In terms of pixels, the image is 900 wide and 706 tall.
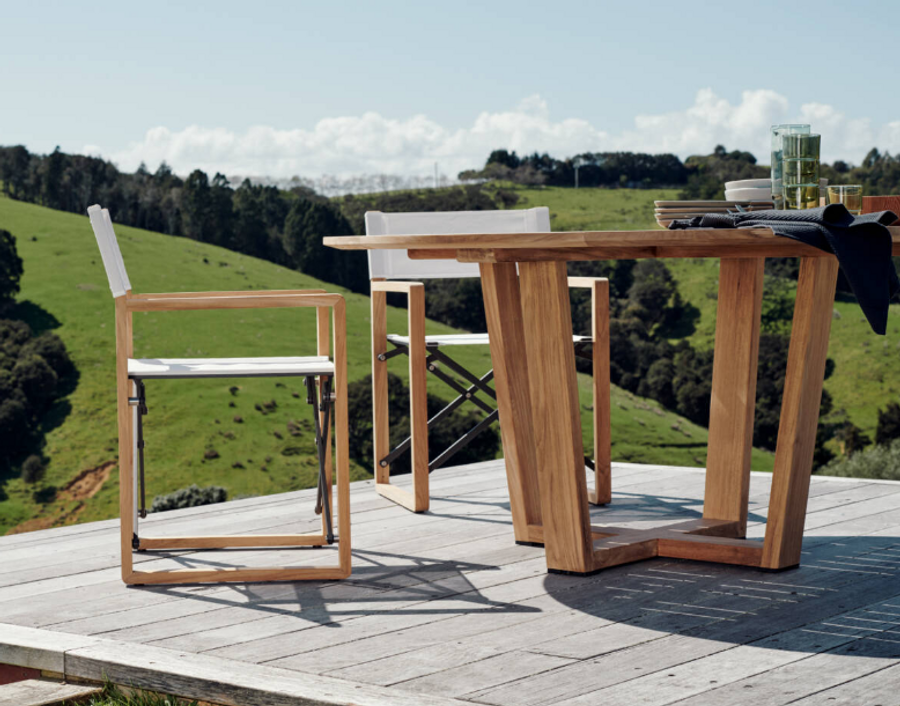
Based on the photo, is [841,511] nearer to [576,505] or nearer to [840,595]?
[840,595]

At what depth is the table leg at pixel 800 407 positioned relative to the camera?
6.59ft

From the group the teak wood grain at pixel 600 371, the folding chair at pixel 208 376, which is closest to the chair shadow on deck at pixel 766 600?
the folding chair at pixel 208 376

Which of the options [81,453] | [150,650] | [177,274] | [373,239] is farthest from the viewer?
[177,274]

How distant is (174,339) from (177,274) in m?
2.22

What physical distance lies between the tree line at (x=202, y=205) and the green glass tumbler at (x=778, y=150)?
2265cm

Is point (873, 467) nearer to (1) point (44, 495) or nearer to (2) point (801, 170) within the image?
(2) point (801, 170)

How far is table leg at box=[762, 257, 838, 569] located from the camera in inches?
79.1

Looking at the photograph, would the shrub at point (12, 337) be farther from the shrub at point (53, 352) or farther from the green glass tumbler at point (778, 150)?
the green glass tumbler at point (778, 150)

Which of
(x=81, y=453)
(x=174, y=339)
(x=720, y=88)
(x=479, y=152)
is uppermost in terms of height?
(x=720, y=88)

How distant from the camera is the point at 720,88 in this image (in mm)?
28375

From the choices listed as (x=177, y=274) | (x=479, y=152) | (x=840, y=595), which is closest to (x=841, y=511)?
(x=840, y=595)

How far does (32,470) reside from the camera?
22.9 meters

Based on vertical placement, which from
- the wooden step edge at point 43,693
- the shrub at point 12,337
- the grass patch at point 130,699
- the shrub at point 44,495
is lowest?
the shrub at point 44,495

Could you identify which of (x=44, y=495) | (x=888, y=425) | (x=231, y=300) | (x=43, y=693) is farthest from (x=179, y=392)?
(x=43, y=693)
